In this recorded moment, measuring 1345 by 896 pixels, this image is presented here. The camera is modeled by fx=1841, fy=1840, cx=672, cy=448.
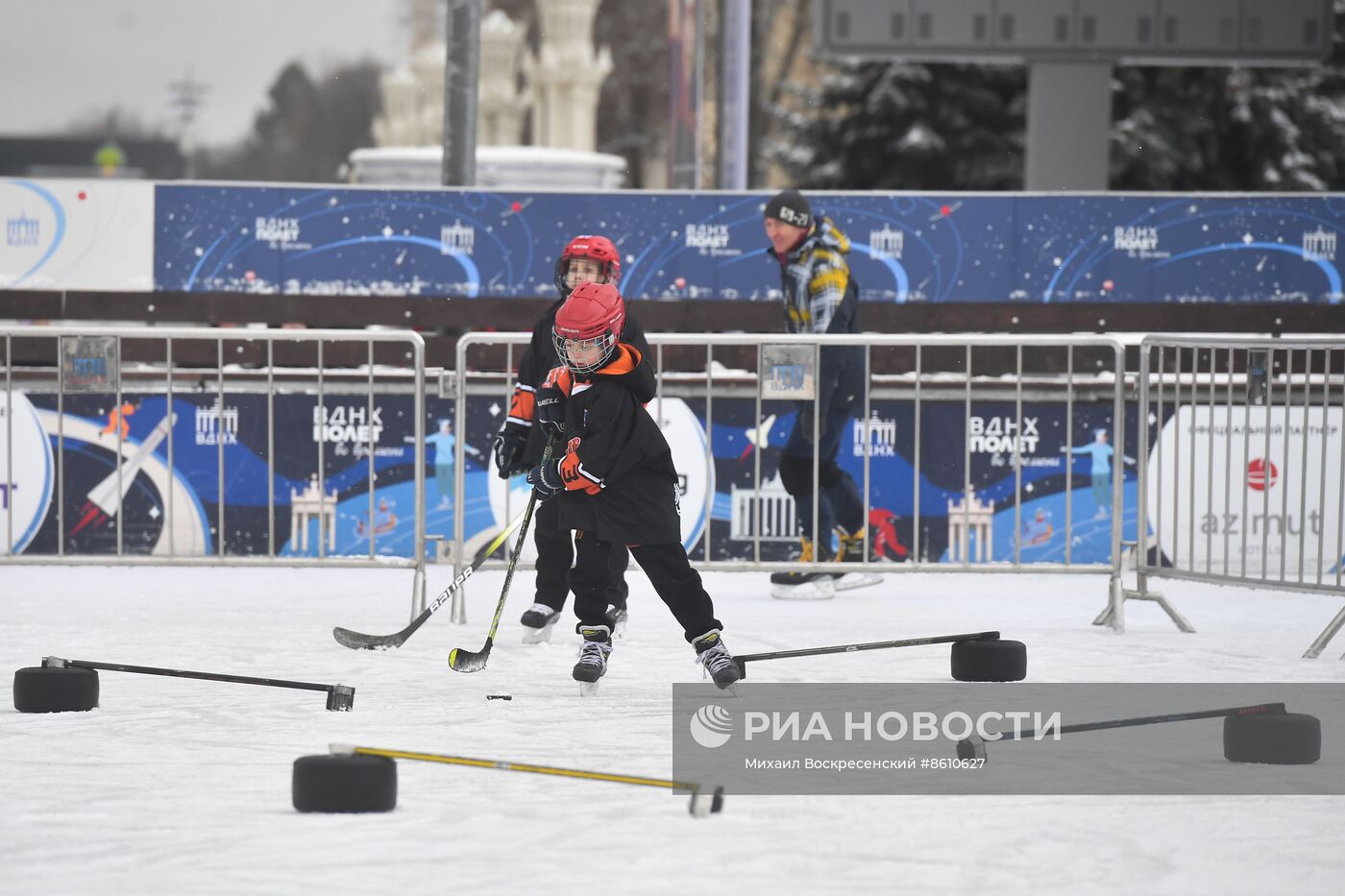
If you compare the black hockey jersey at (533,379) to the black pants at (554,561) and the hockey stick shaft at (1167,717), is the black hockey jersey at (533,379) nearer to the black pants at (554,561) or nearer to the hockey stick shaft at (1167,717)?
the black pants at (554,561)

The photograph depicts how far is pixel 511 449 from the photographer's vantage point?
7.78 meters

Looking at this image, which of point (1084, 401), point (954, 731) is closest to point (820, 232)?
point (1084, 401)

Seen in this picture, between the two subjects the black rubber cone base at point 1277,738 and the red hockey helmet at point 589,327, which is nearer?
the black rubber cone base at point 1277,738

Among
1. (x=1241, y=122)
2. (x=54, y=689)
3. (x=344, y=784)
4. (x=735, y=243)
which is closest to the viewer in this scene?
(x=344, y=784)

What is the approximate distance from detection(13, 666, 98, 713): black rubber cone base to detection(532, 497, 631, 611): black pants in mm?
2191

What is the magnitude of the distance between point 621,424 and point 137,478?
535 centimetres

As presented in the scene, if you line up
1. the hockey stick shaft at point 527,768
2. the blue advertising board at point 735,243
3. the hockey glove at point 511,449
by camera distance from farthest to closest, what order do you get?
the blue advertising board at point 735,243 → the hockey glove at point 511,449 → the hockey stick shaft at point 527,768

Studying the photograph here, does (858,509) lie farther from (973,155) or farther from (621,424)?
(973,155)

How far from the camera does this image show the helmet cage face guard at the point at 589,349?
21.7ft

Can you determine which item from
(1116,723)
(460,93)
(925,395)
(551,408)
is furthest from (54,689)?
(460,93)

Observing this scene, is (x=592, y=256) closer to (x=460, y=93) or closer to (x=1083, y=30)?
(x=460, y=93)

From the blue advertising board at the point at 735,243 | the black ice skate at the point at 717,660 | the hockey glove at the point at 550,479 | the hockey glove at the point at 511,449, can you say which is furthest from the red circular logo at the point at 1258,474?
the hockey glove at the point at 550,479

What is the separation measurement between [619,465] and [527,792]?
1705mm

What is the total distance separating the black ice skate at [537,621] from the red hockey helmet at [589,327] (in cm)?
175
